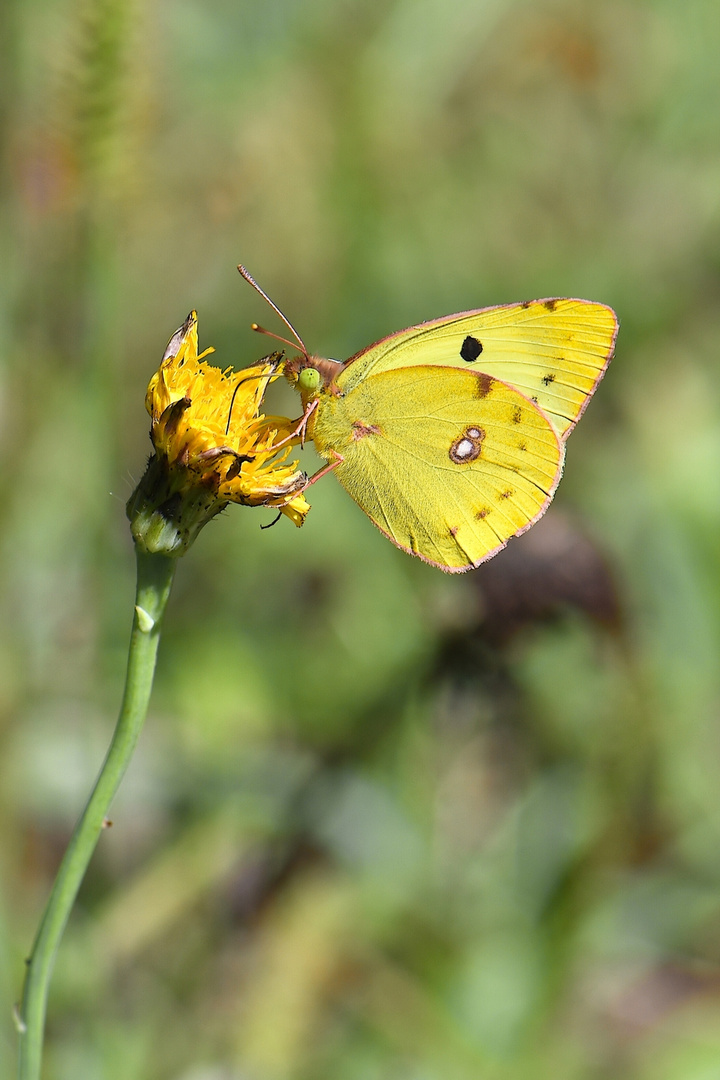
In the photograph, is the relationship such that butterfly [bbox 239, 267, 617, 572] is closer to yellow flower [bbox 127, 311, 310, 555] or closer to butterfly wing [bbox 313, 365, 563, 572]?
butterfly wing [bbox 313, 365, 563, 572]

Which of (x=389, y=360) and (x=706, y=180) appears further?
(x=706, y=180)

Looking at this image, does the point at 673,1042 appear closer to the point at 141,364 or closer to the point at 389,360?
the point at 389,360

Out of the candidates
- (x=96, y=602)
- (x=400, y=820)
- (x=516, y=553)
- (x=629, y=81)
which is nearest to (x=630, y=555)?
(x=516, y=553)

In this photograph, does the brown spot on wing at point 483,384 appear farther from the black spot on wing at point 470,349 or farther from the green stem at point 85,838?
the green stem at point 85,838

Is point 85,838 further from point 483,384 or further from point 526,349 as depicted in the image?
point 526,349

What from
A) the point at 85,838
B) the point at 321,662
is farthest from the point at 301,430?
the point at 321,662

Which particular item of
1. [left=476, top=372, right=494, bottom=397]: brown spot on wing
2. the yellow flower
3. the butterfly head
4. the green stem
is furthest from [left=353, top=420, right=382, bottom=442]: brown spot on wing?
the green stem

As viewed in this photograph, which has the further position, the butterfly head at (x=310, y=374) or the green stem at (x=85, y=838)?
the butterfly head at (x=310, y=374)

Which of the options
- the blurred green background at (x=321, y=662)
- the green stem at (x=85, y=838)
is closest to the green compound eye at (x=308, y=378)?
the blurred green background at (x=321, y=662)
